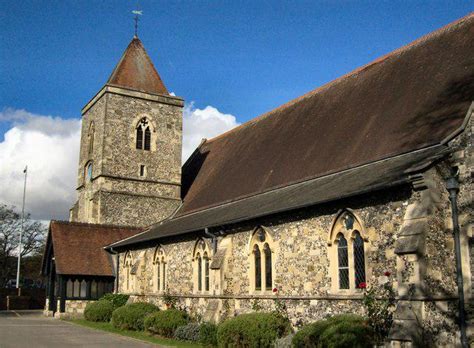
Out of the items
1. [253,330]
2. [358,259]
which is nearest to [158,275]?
[253,330]

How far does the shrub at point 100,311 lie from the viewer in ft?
86.4

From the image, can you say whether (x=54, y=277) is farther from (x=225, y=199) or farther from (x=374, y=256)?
(x=374, y=256)

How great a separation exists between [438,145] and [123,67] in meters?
25.3

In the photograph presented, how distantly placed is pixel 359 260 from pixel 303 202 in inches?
94.5

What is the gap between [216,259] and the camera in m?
19.3

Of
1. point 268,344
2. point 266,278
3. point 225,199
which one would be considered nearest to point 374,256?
point 268,344

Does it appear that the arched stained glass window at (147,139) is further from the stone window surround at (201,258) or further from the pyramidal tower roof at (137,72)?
the stone window surround at (201,258)

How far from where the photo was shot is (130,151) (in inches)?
A: 1307

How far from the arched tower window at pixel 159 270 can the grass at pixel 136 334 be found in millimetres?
2651

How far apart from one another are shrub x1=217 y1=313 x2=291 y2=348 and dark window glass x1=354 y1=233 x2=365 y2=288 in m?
2.69

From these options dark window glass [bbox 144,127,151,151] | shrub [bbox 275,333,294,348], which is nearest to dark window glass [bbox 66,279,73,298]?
dark window glass [bbox 144,127,151,151]

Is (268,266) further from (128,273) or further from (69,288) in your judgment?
(69,288)

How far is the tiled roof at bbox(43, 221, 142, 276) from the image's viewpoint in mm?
28516

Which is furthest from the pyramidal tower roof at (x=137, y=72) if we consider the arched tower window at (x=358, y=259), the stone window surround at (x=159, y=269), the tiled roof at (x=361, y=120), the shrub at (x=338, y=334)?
the shrub at (x=338, y=334)
